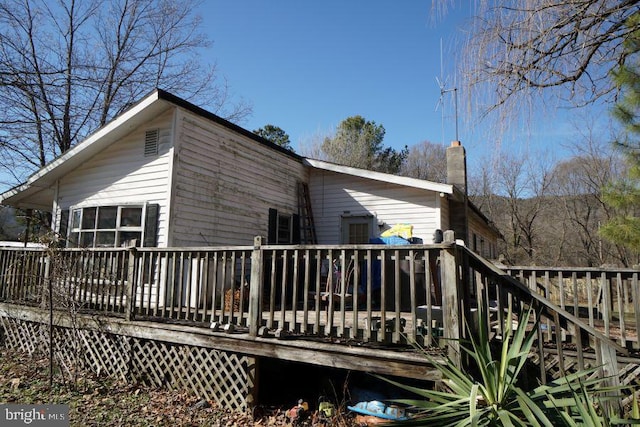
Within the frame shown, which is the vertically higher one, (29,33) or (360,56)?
(29,33)

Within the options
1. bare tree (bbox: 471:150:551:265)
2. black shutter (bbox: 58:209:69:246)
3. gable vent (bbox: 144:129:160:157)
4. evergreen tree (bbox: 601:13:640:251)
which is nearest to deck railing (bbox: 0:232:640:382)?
evergreen tree (bbox: 601:13:640:251)

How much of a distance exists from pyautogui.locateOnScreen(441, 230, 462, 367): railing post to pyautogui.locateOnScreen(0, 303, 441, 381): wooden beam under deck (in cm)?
35

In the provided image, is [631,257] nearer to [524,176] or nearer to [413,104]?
[524,176]

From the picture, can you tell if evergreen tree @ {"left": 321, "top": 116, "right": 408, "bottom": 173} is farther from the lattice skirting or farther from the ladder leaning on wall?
the lattice skirting

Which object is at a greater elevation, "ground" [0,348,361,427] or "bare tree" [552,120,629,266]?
"bare tree" [552,120,629,266]

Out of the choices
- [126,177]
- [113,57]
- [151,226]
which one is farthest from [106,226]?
[113,57]

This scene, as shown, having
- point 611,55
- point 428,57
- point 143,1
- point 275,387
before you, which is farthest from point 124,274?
point 143,1

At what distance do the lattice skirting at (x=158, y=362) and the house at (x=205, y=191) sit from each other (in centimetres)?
174

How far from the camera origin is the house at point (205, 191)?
7797 mm

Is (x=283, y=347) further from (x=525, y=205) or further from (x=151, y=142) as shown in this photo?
(x=525, y=205)

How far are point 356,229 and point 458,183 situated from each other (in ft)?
11.2

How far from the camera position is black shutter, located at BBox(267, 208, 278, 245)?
397 inches

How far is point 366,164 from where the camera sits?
89.6ft

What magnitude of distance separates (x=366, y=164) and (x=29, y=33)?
20.4m
